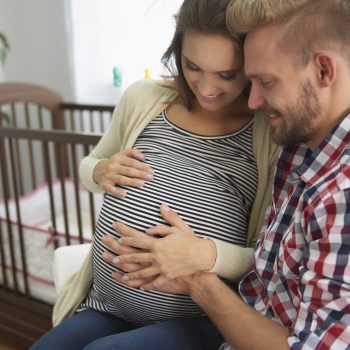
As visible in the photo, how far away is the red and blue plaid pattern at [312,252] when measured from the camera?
0.65 metres

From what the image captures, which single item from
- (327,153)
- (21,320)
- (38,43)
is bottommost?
(21,320)

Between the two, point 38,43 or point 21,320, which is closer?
point 21,320

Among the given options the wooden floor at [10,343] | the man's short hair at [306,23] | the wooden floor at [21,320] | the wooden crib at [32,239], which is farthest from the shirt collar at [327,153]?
the wooden floor at [10,343]

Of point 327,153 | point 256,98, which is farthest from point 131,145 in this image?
point 327,153

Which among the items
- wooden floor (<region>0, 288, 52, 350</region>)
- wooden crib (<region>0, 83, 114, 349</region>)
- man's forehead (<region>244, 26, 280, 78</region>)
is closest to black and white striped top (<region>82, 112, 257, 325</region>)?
man's forehead (<region>244, 26, 280, 78</region>)

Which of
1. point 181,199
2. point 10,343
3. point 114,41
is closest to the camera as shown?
point 181,199

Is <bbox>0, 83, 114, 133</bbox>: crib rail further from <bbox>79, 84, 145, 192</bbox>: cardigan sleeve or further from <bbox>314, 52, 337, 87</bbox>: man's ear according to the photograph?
<bbox>314, 52, 337, 87</bbox>: man's ear

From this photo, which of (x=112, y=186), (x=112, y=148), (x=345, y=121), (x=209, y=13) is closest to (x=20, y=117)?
(x=112, y=148)

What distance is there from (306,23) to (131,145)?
0.49m

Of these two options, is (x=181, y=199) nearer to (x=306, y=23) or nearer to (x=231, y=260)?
(x=231, y=260)

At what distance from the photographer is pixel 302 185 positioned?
785mm

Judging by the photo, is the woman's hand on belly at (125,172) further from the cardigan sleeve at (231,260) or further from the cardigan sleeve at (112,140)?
the cardigan sleeve at (231,260)

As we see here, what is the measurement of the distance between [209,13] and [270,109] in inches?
8.3

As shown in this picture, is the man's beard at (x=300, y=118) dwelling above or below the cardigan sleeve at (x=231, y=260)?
above
